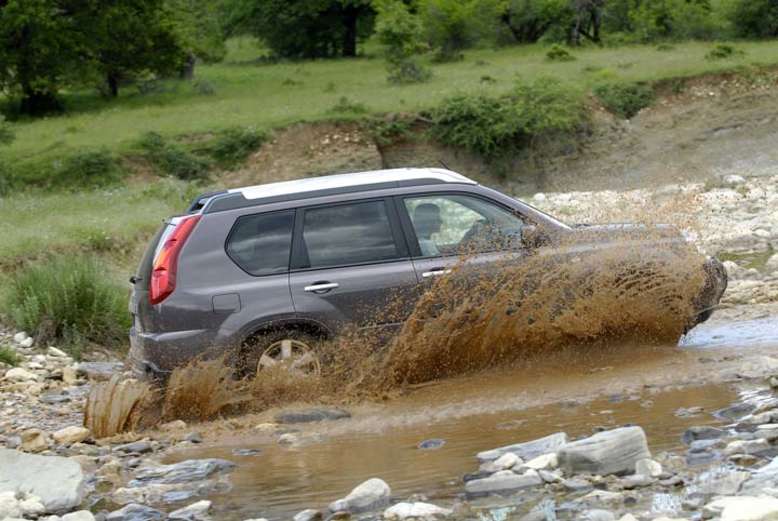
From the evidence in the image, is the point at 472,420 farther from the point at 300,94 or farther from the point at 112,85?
the point at 112,85

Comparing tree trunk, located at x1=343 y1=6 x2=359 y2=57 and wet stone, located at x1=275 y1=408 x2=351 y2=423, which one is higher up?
tree trunk, located at x1=343 y1=6 x2=359 y2=57

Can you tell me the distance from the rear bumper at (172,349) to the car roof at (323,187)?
1.01m

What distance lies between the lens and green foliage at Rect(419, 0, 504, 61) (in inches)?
1704

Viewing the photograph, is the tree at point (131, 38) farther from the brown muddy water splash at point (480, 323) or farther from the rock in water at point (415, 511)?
the rock in water at point (415, 511)

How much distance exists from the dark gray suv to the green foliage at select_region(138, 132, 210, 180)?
69.6 ft

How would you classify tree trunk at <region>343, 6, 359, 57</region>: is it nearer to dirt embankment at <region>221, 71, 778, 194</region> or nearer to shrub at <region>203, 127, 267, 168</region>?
dirt embankment at <region>221, 71, 778, 194</region>

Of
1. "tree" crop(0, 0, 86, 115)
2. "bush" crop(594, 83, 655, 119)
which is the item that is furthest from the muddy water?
"tree" crop(0, 0, 86, 115)

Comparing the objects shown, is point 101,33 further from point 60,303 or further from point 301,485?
point 301,485

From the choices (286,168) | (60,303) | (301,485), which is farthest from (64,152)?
(301,485)

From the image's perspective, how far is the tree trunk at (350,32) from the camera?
48969mm

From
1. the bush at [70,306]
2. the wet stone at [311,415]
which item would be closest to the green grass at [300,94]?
the bush at [70,306]

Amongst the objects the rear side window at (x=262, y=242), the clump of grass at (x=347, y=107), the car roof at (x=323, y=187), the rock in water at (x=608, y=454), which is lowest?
the rock in water at (x=608, y=454)

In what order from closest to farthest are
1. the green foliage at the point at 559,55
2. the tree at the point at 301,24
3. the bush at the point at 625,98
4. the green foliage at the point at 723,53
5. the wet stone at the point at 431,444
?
the wet stone at the point at 431,444 → the bush at the point at 625,98 → the green foliage at the point at 723,53 → the green foliage at the point at 559,55 → the tree at the point at 301,24

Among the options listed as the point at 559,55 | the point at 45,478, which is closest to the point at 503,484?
the point at 45,478
